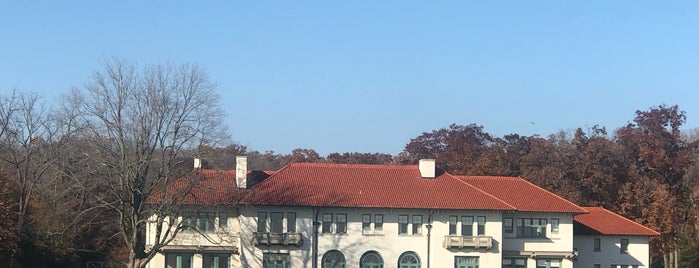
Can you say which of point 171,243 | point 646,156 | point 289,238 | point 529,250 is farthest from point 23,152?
point 646,156

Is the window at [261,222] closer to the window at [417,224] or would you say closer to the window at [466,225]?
the window at [417,224]

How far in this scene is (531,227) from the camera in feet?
192

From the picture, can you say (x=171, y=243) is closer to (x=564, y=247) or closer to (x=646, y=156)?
(x=564, y=247)

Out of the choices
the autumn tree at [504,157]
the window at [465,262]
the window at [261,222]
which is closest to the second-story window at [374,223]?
the window at [465,262]

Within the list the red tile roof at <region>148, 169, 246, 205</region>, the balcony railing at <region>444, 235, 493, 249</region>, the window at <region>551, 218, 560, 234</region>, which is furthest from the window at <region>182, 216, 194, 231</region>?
the window at <region>551, 218, 560, 234</region>

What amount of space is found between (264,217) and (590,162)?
32.3 metres

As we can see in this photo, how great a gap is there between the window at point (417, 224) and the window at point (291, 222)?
287 inches

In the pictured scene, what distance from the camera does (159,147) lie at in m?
51.8

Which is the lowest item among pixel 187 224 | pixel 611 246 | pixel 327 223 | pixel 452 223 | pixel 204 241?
pixel 611 246

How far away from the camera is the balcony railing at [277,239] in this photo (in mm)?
55219

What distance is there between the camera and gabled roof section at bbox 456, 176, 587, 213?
5794 centimetres

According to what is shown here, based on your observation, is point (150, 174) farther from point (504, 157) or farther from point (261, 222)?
point (504, 157)

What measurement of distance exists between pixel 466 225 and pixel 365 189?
21.5 feet

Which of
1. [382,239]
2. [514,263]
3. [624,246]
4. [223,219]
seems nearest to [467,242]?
[514,263]
